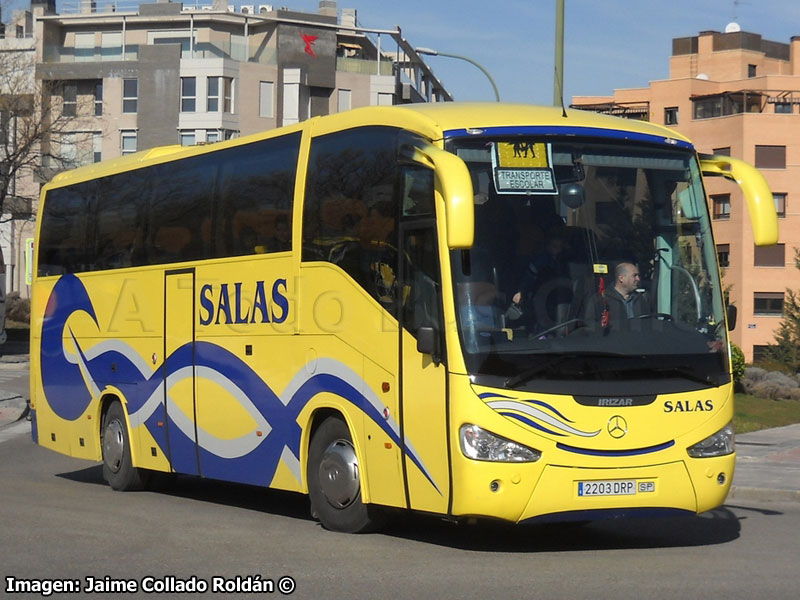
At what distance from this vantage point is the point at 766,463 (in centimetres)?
1848

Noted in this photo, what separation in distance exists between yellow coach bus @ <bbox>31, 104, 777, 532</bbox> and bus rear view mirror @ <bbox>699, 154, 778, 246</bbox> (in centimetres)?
2

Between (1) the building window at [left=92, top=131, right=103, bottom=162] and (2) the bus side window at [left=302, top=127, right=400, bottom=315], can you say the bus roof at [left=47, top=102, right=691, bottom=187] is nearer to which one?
(2) the bus side window at [left=302, top=127, right=400, bottom=315]

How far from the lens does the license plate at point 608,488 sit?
→ 998cm

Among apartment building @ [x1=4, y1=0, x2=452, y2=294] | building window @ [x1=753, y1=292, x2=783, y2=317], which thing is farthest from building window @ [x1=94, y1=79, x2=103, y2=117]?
building window @ [x1=753, y1=292, x2=783, y2=317]

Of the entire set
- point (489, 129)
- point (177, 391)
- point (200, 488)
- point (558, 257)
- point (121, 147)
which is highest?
point (121, 147)

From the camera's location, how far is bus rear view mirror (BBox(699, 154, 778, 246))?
35.0ft

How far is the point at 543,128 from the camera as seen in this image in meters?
10.6

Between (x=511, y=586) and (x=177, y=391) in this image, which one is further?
(x=177, y=391)

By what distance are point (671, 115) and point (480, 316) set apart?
8411 cm

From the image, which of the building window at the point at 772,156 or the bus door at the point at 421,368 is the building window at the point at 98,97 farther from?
the bus door at the point at 421,368

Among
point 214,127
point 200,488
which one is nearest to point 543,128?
point 200,488

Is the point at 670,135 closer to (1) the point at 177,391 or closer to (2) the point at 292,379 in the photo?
(2) the point at 292,379

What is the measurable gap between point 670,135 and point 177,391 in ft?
19.4

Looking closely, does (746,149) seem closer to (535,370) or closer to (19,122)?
(19,122)
